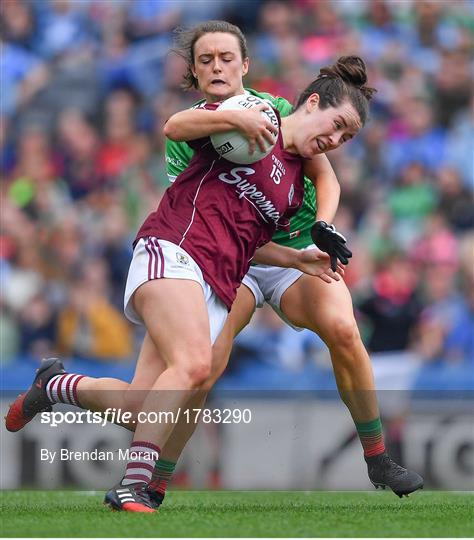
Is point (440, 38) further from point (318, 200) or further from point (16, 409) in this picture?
point (16, 409)

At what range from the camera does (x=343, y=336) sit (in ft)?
16.4

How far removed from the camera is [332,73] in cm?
493

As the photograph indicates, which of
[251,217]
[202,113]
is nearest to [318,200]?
[251,217]

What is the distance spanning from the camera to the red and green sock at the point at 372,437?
5156 millimetres

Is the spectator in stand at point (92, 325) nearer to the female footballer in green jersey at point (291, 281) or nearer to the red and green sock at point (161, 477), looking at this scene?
the female footballer in green jersey at point (291, 281)

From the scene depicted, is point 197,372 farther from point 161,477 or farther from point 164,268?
point 161,477

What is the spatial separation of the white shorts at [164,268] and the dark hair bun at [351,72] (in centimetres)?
106

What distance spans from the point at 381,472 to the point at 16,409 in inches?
63.4

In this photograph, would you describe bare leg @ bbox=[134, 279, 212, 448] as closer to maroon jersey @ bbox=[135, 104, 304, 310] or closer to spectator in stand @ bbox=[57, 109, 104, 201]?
maroon jersey @ bbox=[135, 104, 304, 310]

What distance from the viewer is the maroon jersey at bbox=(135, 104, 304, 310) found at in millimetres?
4562

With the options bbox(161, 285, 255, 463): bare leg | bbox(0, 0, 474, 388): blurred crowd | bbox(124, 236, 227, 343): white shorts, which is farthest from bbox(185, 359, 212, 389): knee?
bbox(0, 0, 474, 388): blurred crowd

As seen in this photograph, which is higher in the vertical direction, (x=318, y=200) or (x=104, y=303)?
(x=318, y=200)

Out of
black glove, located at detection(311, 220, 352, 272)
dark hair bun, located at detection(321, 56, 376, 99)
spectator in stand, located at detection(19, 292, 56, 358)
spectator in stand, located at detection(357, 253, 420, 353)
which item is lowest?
spectator in stand, located at detection(19, 292, 56, 358)

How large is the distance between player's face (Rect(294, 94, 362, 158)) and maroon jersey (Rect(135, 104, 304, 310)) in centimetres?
Answer: 12
